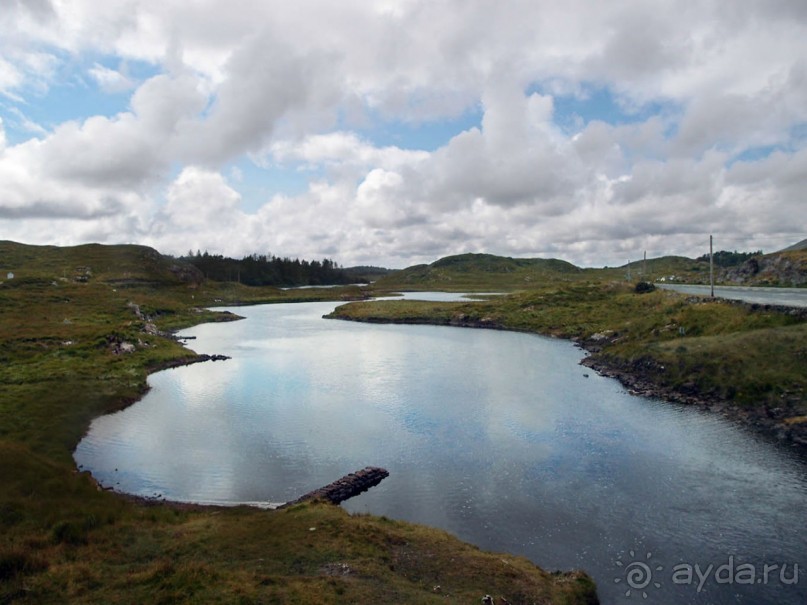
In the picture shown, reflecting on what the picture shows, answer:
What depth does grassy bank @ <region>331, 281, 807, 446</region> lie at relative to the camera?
155ft

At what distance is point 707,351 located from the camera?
59.1 metres

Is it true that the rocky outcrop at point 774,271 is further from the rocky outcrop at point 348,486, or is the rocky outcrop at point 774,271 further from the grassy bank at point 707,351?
the rocky outcrop at point 348,486

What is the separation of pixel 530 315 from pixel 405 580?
375 ft

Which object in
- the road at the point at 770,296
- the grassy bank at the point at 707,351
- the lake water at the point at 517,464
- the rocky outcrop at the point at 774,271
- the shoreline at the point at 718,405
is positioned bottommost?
the lake water at the point at 517,464

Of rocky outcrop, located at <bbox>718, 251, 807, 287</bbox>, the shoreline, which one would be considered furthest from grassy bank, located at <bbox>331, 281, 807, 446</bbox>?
rocky outcrop, located at <bbox>718, 251, 807, 287</bbox>

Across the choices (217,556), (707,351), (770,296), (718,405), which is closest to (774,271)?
(770,296)

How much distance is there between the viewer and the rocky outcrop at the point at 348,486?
3142cm

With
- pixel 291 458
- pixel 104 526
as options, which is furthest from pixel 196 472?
pixel 104 526

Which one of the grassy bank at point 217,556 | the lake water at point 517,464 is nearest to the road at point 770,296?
the lake water at point 517,464

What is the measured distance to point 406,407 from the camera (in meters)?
54.2

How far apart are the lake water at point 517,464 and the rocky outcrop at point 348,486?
84 centimetres

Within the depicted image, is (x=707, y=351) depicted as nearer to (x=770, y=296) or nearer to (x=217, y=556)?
(x=770, y=296)

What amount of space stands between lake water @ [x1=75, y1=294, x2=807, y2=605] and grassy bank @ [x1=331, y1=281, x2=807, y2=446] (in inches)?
172

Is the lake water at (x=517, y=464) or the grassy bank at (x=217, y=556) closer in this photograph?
the grassy bank at (x=217, y=556)
